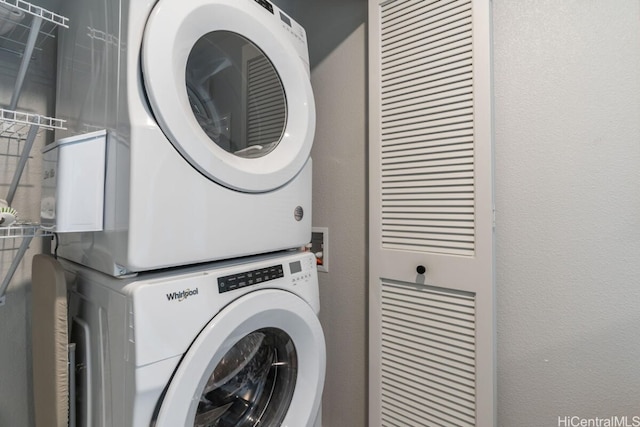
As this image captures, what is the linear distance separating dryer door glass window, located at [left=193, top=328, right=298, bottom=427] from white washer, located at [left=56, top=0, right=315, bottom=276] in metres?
0.37

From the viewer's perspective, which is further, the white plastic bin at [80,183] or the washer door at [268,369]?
the washer door at [268,369]

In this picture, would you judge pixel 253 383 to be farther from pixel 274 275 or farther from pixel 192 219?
pixel 192 219

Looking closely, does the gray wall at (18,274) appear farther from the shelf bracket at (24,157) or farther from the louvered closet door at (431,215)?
the louvered closet door at (431,215)

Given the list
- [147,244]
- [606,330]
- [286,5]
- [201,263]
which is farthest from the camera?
[286,5]

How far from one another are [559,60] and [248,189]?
1.15 meters

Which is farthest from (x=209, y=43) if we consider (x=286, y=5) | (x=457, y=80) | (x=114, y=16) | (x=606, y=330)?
(x=606, y=330)

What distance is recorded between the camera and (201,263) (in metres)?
0.88

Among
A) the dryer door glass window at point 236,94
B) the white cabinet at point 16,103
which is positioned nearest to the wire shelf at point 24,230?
the white cabinet at point 16,103

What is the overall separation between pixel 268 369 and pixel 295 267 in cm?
42

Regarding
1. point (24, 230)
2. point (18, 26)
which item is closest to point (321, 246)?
point (24, 230)

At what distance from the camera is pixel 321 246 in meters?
1.66

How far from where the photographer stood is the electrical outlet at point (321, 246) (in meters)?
1.63

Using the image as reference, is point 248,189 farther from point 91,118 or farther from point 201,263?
point 91,118

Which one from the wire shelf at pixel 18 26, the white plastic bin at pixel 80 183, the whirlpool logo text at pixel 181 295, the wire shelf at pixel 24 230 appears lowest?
the whirlpool logo text at pixel 181 295
